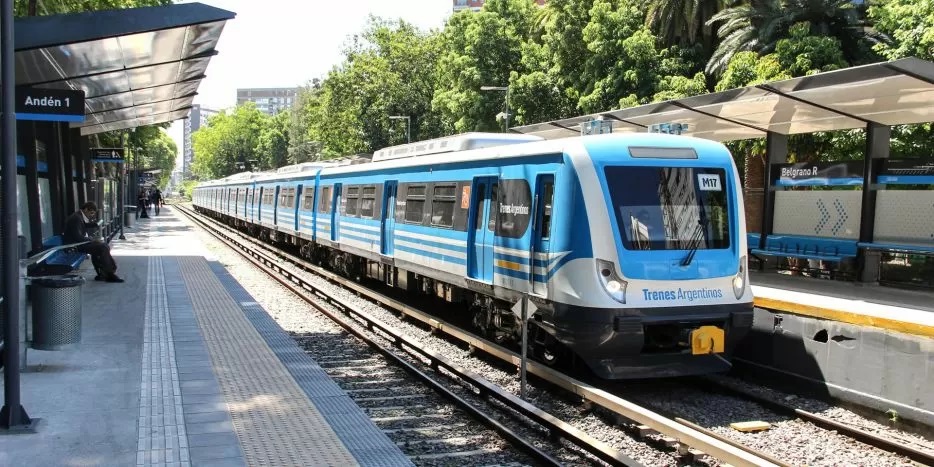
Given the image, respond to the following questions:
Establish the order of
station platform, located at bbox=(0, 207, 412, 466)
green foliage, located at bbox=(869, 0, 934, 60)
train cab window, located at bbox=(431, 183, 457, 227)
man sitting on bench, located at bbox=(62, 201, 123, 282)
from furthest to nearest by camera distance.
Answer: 1. green foliage, located at bbox=(869, 0, 934, 60)
2. man sitting on bench, located at bbox=(62, 201, 123, 282)
3. train cab window, located at bbox=(431, 183, 457, 227)
4. station platform, located at bbox=(0, 207, 412, 466)

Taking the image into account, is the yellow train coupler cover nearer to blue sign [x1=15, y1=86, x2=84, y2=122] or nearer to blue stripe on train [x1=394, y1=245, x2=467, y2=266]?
blue stripe on train [x1=394, y1=245, x2=467, y2=266]

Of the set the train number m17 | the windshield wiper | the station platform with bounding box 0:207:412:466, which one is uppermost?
the train number m17

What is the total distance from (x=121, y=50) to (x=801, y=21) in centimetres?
2620

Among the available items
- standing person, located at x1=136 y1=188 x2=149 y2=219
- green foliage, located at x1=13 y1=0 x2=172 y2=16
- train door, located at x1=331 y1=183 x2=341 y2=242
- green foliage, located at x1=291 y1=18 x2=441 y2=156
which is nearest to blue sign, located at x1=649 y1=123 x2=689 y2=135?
train door, located at x1=331 y1=183 x2=341 y2=242

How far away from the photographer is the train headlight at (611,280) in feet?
25.4

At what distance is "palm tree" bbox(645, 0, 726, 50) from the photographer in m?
35.8

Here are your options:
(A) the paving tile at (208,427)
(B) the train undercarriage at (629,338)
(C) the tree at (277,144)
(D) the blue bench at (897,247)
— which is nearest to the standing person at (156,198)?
(C) the tree at (277,144)

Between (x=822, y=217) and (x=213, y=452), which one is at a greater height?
(x=822, y=217)

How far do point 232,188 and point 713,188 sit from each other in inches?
1373

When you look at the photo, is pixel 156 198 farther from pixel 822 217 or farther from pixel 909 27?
pixel 822 217

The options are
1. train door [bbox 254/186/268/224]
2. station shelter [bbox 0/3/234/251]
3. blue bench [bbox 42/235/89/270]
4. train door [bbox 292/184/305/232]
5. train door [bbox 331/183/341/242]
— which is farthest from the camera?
train door [bbox 254/186/268/224]

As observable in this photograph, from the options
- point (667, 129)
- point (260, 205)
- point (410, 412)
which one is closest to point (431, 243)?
point (667, 129)

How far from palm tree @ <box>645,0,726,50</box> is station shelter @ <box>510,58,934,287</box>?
21823mm

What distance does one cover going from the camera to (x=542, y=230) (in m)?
8.62
